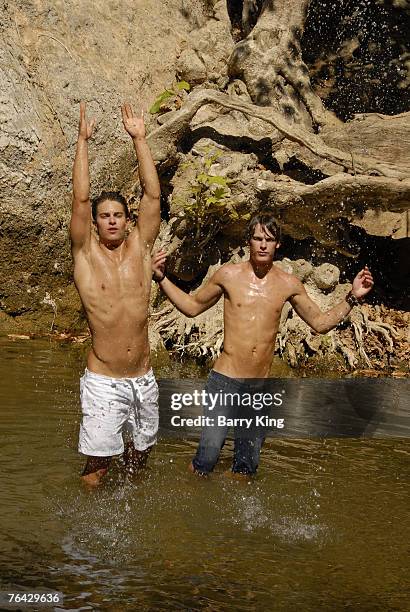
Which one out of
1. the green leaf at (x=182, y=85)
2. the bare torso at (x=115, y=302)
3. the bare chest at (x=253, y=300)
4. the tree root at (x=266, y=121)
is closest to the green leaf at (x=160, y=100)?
the green leaf at (x=182, y=85)

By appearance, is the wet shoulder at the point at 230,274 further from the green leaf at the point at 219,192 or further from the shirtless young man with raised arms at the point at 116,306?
the green leaf at the point at 219,192

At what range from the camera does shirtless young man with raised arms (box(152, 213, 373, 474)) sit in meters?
6.19

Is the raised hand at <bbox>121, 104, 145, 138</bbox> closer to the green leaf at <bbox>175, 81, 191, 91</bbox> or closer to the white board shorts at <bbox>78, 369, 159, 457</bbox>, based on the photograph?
the white board shorts at <bbox>78, 369, 159, 457</bbox>

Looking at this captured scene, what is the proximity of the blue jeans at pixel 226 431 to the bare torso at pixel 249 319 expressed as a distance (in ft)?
0.25

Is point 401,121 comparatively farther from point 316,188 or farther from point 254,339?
point 254,339

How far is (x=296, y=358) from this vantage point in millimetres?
10203

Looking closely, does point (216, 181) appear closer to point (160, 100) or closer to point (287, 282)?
point (160, 100)

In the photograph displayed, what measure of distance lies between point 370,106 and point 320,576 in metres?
9.40

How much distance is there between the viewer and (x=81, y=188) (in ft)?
18.5

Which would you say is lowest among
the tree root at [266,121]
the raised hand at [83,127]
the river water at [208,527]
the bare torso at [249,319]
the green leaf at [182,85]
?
the river water at [208,527]

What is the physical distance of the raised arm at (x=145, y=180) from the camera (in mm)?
5836

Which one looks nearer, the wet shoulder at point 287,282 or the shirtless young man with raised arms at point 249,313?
the shirtless young man with raised arms at point 249,313

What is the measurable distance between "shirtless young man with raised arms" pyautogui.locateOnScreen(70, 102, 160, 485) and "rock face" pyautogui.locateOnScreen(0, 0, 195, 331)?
188 inches

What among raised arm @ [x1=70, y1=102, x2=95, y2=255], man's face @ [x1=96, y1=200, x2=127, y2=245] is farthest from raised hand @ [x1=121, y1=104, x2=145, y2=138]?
man's face @ [x1=96, y1=200, x2=127, y2=245]
